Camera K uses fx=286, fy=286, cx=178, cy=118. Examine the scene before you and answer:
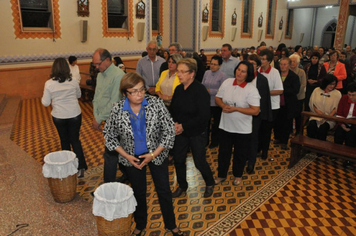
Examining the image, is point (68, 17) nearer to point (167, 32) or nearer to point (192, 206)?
point (167, 32)

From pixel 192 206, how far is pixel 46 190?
1774mm

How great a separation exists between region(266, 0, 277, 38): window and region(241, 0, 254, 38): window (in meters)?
2.38

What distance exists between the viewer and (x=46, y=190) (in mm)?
3459

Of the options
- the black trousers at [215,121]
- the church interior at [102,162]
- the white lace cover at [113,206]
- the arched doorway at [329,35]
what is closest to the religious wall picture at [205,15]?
the church interior at [102,162]


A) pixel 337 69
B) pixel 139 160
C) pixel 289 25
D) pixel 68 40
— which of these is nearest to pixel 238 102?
pixel 139 160

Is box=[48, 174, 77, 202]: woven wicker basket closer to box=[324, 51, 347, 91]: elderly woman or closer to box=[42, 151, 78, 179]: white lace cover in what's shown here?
box=[42, 151, 78, 179]: white lace cover

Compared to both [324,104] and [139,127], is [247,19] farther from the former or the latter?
[139,127]

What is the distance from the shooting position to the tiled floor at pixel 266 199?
3109 millimetres

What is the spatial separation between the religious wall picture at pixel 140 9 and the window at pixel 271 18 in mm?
11264

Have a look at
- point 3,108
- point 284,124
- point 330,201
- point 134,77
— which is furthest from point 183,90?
point 3,108

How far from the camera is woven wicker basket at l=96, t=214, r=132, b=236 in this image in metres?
2.33

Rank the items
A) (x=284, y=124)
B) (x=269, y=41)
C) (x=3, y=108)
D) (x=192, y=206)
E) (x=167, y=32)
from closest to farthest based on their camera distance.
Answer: (x=192, y=206)
(x=284, y=124)
(x=3, y=108)
(x=167, y=32)
(x=269, y=41)

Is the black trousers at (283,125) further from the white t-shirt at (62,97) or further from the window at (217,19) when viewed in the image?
the window at (217,19)

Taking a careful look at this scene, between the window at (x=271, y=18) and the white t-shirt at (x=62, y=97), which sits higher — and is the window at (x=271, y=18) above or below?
above
